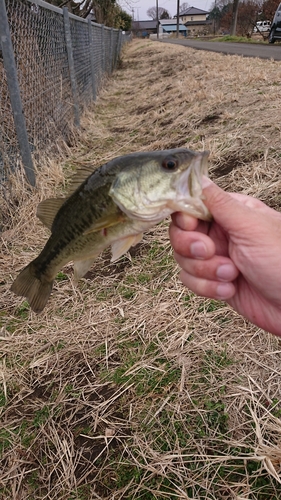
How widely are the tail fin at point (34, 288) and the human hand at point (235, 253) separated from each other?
31.8 inches

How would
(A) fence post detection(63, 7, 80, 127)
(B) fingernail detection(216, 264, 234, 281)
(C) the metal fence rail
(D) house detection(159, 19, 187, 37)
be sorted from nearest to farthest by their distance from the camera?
(B) fingernail detection(216, 264, 234, 281) → (C) the metal fence rail → (A) fence post detection(63, 7, 80, 127) → (D) house detection(159, 19, 187, 37)

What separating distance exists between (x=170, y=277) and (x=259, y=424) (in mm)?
1594

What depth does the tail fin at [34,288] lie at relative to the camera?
7.38 ft

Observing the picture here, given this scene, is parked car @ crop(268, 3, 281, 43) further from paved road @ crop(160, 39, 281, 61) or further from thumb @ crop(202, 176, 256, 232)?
thumb @ crop(202, 176, 256, 232)

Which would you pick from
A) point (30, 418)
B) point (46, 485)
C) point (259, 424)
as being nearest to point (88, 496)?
point (46, 485)

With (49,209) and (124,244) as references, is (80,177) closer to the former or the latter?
(49,209)

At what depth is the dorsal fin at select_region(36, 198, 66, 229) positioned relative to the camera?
81.0 inches

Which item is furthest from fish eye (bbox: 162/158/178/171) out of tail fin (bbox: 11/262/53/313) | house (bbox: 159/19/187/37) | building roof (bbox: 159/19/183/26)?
building roof (bbox: 159/19/183/26)

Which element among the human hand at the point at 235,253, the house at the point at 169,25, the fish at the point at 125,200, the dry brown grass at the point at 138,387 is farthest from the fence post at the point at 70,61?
the house at the point at 169,25

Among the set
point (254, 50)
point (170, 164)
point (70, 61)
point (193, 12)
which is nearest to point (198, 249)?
point (170, 164)

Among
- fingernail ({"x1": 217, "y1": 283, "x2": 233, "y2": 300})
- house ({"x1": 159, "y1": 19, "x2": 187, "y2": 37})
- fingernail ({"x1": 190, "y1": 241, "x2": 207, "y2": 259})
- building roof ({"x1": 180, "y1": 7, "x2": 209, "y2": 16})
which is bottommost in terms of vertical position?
house ({"x1": 159, "y1": 19, "x2": 187, "y2": 37})

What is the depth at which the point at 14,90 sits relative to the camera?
4.70 m

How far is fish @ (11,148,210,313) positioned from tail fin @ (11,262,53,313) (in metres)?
0.29

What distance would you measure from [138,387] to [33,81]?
5021 millimetres
